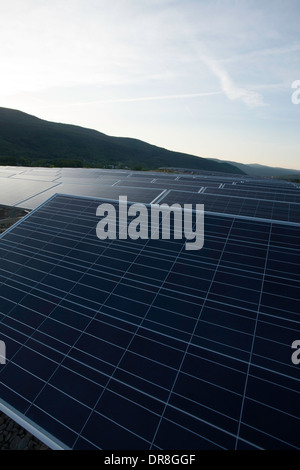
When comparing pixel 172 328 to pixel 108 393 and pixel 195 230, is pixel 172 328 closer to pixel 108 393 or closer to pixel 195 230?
pixel 108 393

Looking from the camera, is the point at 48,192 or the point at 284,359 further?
the point at 48,192

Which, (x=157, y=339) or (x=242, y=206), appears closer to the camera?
(x=157, y=339)

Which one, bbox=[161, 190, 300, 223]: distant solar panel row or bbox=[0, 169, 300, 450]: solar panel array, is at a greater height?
bbox=[161, 190, 300, 223]: distant solar panel row

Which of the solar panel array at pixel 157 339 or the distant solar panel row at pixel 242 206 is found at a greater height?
the distant solar panel row at pixel 242 206

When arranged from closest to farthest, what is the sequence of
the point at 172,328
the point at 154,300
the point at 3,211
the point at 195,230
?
the point at 172,328 → the point at 154,300 → the point at 195,230 → the point at 3,211

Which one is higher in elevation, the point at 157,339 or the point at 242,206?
the point at 242,206

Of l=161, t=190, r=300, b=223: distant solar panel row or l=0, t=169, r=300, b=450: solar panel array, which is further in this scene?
l=161, t=190, r=300, b=223: distant solar panel row

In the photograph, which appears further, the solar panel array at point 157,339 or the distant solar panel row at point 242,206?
the distant solar panel row at point 242,206

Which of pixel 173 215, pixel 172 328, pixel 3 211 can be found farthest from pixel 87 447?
pixel 3 211
